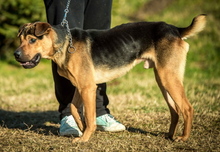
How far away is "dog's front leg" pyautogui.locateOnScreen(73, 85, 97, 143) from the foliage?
6.30 m

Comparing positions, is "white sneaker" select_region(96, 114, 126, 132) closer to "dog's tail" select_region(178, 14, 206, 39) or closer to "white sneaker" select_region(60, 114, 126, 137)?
"white sneaker" select_region(60, 114, 126, 137)

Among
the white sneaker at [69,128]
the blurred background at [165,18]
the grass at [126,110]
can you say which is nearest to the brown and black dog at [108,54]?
the white sneaker at [69,128]

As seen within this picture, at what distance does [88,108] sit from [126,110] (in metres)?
1.94

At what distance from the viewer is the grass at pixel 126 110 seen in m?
4.34

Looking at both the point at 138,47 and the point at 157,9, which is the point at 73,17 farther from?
the point at 157,9

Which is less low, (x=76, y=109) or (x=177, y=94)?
(x=177, y=94)

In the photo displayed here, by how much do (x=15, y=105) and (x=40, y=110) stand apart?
699 mm

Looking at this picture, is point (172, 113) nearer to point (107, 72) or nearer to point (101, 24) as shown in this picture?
point (107, 72)

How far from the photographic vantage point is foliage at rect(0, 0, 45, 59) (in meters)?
10.2

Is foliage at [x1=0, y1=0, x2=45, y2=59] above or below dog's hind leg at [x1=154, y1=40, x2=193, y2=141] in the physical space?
above

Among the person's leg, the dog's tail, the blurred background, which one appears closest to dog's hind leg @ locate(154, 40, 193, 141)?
the dog's tail

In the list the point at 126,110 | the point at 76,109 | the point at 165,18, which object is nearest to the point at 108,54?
the point at 76,109

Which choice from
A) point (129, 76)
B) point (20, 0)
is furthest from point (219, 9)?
point (20, 0)

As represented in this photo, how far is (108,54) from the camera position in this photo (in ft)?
15.2
